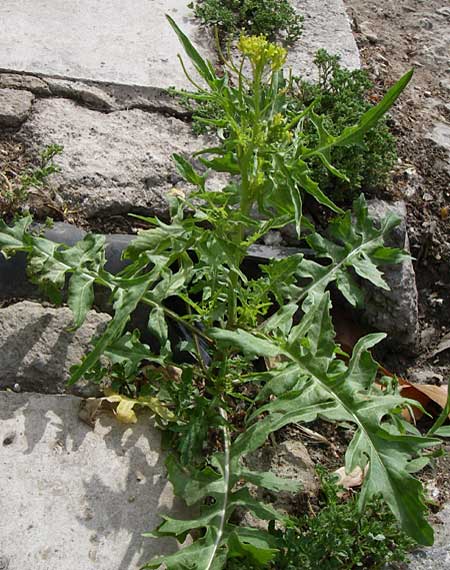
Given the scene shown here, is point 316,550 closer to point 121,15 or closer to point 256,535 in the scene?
point 256,535

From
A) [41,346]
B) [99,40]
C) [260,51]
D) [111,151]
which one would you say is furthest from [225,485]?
[99,40]

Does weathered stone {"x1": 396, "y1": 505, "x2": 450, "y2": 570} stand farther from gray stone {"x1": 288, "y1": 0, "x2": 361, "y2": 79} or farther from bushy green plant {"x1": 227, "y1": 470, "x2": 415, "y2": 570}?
gray stone {"x1": 288, "y1": 0, "x2": 361, "y2": 79}

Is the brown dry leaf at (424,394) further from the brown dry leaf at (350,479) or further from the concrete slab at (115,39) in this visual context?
the concrete slab at (115,39)

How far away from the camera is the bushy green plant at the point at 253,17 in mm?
4463

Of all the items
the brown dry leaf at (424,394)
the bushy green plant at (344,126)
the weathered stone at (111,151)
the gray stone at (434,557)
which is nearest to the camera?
the gray stone at (434,557)

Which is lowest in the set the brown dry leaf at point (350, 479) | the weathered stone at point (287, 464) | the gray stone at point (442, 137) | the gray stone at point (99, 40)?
the brown dry leaf at point (350, 479)

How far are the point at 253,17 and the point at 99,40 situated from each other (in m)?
0.89

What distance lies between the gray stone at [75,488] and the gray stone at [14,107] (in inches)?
56.1

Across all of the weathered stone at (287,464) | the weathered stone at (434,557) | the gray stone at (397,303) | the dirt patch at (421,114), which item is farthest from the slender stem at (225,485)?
the dirt patch at (421,114)

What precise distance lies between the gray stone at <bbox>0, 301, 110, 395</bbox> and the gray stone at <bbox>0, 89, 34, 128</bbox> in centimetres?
102

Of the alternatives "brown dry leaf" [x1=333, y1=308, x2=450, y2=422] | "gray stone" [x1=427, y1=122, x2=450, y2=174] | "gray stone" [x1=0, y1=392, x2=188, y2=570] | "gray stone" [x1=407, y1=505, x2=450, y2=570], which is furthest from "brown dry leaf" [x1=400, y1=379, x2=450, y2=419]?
"gray stone" [x1=427, y1=122, x2=450, y2=174]

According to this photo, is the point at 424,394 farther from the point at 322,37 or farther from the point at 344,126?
the point at 322,37

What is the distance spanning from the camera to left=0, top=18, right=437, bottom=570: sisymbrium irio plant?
7.82ft

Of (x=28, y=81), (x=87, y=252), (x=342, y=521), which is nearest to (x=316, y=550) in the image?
(x=342, y=521)
